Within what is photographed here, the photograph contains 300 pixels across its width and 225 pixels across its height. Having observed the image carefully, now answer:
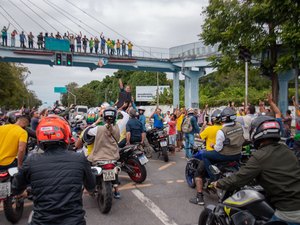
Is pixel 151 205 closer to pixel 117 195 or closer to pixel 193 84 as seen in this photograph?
pixel 117 195

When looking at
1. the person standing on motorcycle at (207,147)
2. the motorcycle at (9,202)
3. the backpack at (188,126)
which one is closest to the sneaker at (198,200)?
the person standing on motorcycle at (207,147)

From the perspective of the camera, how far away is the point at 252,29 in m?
16.0

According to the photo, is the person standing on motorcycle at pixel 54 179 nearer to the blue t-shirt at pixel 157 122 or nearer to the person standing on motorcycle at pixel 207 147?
the person standing on motorcycle at pixel 207 147

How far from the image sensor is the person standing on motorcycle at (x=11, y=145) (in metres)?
5.39

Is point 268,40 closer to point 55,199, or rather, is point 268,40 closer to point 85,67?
point 55,199

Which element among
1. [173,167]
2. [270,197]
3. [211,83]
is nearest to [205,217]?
[270,197]

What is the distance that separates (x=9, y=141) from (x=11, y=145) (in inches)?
2.9

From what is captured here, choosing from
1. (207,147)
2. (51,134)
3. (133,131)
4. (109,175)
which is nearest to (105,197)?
(109,175)

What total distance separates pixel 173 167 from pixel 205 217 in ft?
18.5

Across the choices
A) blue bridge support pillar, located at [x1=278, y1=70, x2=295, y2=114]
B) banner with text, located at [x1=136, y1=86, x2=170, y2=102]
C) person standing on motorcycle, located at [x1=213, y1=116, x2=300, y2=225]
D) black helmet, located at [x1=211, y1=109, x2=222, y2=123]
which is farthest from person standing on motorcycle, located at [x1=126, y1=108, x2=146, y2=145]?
banner with text, located at [x1=136, y1=86, x2=170, y2=102]

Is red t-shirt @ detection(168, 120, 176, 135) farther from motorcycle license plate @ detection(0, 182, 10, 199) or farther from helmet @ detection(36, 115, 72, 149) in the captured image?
helmet @ detection(36, 115, 72, 149)

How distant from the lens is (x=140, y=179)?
7.54 metres

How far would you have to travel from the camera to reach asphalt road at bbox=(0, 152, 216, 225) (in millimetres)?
5320

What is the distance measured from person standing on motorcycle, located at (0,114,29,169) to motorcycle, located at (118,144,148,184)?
241cm
